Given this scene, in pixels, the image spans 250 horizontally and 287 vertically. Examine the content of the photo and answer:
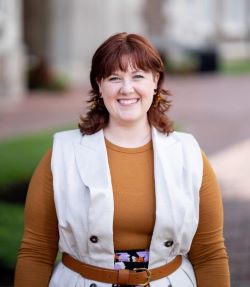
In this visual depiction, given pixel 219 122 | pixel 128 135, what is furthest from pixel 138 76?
pixel 219 122

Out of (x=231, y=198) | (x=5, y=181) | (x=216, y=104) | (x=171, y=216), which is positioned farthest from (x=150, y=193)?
(x=216, y=104)

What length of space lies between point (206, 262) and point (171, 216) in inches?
10.9

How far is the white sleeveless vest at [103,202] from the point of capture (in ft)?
8.96

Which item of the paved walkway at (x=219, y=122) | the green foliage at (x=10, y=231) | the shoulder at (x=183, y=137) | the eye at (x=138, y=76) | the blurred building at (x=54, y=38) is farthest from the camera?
the blurred building at (x=54, y=38)

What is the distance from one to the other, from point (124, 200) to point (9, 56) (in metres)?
13.7

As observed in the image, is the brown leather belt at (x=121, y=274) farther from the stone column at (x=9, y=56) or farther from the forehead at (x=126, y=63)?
the stone column at (x=9, y=56)

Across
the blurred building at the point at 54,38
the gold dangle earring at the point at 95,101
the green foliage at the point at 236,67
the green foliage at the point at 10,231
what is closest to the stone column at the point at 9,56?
the blurred building at the point at 54,38

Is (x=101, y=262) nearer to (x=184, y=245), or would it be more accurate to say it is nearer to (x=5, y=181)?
(x=184, y=245)

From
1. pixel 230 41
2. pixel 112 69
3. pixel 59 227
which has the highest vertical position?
pixel 112 69

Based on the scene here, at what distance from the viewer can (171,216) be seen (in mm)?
2748

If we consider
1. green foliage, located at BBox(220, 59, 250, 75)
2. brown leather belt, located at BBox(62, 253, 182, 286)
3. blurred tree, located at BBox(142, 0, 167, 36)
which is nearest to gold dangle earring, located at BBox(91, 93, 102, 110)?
brown leather belt, located at BBox(62, 253, 182, 286)

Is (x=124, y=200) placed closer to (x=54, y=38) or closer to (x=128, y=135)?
(x=128, y=135)

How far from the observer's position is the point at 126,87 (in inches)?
110

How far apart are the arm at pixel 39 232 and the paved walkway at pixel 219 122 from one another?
7.67ft
